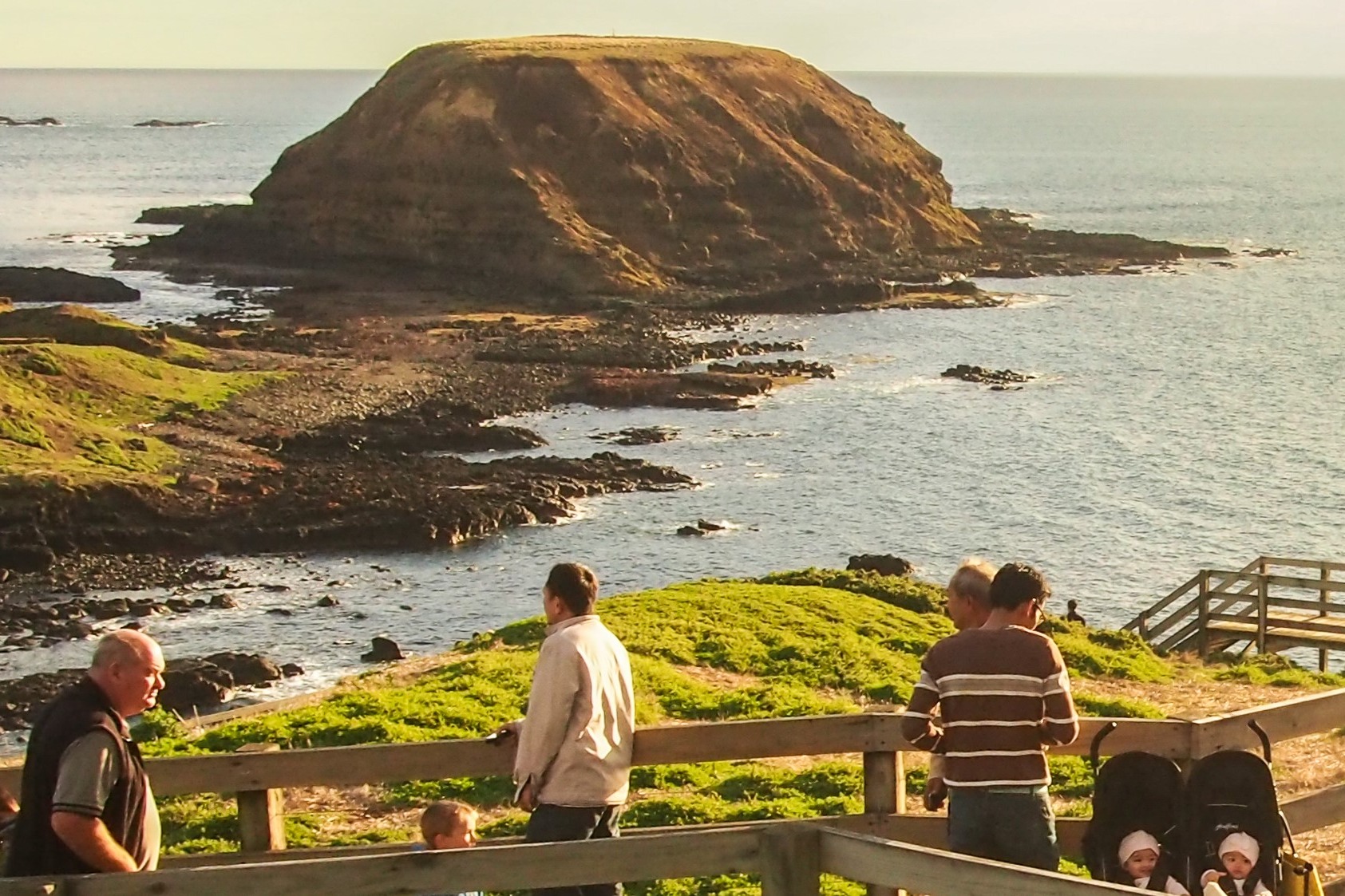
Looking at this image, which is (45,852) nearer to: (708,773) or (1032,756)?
(1032,756)

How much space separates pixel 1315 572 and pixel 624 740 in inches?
1467

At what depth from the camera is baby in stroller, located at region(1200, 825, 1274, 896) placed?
7.45 metres

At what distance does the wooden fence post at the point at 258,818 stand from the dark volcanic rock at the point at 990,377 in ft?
214

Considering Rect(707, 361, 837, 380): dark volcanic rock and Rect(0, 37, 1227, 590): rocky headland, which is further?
Rect(707, 361, 837, 380): dark volcanic rock

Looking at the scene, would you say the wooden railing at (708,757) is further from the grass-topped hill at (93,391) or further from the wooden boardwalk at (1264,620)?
the grass-topped hill at (93,391)

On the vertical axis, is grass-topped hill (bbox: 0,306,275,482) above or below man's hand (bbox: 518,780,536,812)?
below

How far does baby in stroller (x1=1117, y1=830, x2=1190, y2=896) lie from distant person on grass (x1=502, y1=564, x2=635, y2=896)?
2.23 meters

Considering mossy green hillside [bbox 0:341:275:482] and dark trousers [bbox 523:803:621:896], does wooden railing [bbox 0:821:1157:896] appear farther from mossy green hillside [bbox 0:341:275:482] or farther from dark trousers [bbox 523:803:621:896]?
mossy green hillside [bbox 0:341:275:482]

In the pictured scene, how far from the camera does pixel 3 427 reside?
4797 cm

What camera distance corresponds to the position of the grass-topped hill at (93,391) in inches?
1877

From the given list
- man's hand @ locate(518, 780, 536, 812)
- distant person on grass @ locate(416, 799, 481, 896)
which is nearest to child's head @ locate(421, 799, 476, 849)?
distant person on grass @ locate(416, 799, 481, 896)

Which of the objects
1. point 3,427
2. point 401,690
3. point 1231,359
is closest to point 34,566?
point 3,427

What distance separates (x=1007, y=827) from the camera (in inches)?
304

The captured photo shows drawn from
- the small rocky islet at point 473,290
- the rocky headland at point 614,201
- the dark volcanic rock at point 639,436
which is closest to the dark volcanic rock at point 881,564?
the small rocky islet at point 473,290
